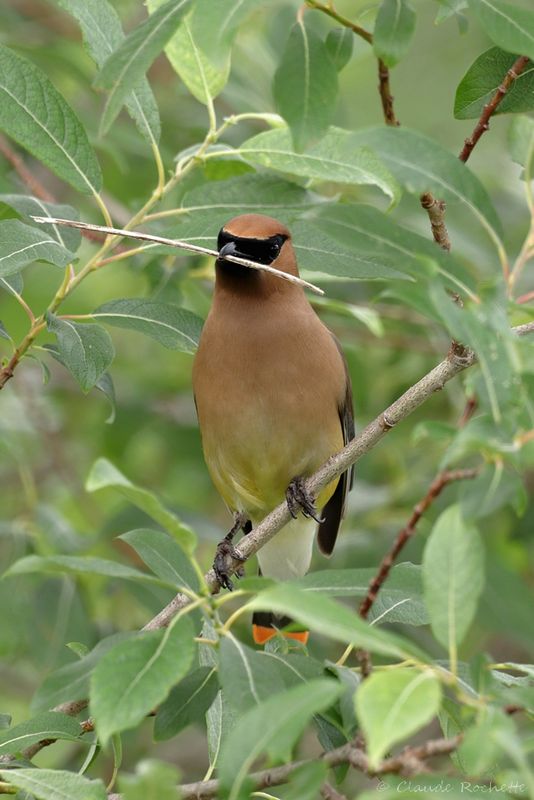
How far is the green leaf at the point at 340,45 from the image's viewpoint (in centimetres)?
296

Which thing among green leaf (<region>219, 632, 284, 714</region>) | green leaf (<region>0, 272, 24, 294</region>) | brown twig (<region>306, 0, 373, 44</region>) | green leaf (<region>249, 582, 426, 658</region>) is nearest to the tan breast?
green leaf (<region>0, 272, 24, 294</region>)

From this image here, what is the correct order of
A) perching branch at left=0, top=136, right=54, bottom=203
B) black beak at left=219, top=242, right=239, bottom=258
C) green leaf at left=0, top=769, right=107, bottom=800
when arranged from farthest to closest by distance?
perching branch at left=0, top=136, right=54, bottom=203 → black beak at left=219, top=242, right=239, bottom=258 → green leaf at left=0, top=769, right=107, bottom=800

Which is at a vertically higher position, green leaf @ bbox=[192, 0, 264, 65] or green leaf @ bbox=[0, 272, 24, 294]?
green leaf @ bbox=[192, 0, 264, 65]

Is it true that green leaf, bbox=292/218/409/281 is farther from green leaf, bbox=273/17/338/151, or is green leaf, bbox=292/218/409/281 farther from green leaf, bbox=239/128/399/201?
green leaf, bbox=273/17/338/151

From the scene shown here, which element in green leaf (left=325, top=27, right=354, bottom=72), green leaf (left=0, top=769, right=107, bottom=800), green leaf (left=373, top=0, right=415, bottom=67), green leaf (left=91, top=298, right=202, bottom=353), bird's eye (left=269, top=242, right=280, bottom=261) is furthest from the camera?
bird's eye (left=269, top=242, right=280, bottom=261)

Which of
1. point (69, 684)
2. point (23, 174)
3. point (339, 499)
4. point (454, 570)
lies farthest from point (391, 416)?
point (339, 499)

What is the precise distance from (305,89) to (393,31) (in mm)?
275

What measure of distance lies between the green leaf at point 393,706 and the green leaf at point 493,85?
5.32ft

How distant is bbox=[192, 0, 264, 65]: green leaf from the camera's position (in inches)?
89.9

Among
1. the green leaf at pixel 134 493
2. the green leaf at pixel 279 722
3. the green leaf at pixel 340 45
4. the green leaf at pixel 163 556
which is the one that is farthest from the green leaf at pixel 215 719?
the green leaf at pixel 340 45

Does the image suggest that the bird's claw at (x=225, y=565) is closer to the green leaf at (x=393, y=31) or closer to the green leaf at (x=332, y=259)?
the green leaf at (x=332, y=259)

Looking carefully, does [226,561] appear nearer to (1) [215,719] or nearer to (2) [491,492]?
(1) [215,719]

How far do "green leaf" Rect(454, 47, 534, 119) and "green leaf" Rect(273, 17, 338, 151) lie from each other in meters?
0.44

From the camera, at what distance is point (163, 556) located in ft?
7.91
